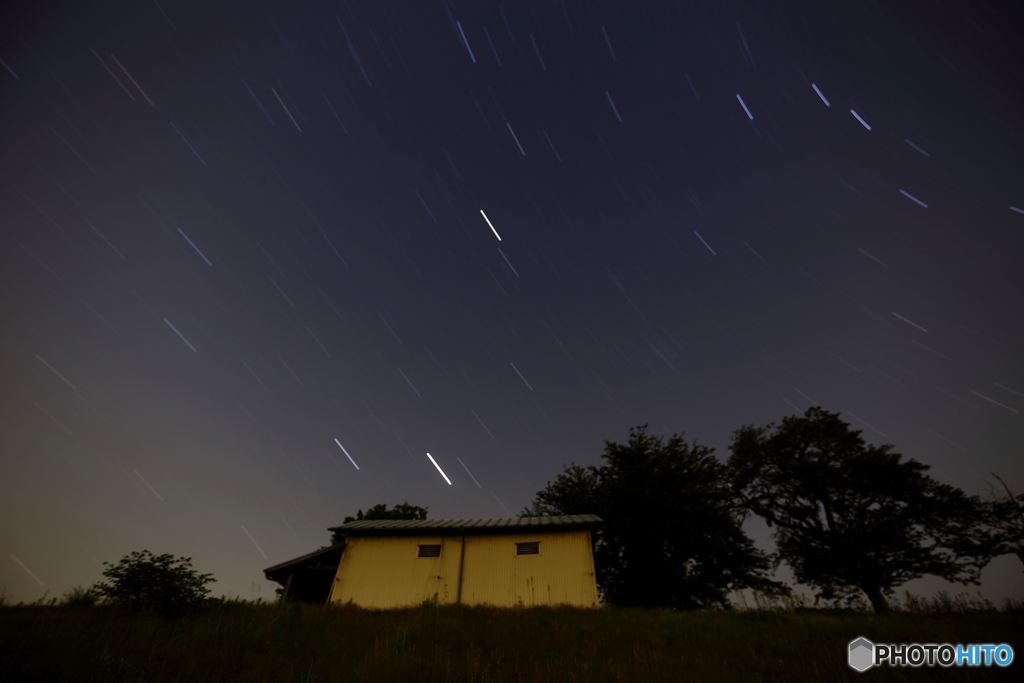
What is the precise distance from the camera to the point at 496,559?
17.4 meters

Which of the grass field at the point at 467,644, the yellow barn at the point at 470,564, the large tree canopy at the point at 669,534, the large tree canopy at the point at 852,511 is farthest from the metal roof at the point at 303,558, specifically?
the large tree canopy at the point at 852,511

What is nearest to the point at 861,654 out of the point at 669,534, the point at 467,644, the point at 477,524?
the point at 467,644

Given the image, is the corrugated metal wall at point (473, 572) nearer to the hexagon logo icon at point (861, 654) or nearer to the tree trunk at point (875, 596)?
the hexagon logo icon at point (861, 654)

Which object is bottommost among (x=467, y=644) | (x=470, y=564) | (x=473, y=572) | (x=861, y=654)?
(x=861, y=654)

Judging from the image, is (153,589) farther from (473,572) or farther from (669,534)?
(669,534)

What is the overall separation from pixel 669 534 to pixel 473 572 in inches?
553

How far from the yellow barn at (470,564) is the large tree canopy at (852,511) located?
1963 centimetres

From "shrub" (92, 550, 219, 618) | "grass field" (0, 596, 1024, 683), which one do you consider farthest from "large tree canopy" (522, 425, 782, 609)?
"shrub" (92, 550, 219, 618)

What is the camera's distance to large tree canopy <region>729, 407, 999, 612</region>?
2414cm

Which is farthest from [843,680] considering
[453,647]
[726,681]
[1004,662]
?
[453,647]

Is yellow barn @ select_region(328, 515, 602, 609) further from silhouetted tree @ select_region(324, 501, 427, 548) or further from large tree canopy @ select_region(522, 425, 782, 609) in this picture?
silhouetted tree @ select_region(324, 501, 427, 548)

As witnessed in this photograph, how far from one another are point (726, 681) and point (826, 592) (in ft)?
92.8

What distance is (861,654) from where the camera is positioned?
25.5ft

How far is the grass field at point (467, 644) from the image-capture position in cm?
637
